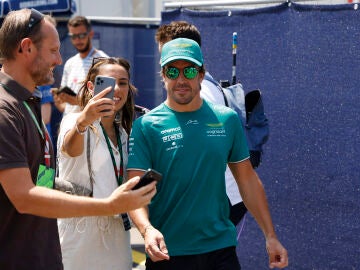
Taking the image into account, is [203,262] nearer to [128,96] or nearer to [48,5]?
[128,96]

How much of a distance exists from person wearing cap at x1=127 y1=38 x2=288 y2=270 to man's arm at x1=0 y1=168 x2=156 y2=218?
36.1 inches

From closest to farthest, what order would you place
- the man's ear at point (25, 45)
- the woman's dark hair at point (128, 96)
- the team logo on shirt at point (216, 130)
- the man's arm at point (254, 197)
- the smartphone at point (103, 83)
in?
the man's ear at point (25, 45), the smartphone at point (103, 83), the team logo on shirt at point (216, 130), the man's arm at point (254, 197), the woman's dark hair at point (128, 96)

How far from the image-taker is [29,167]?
9.32 ft

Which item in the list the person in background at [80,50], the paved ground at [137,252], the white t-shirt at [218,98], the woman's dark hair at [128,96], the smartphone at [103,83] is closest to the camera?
the smartphone at [103,83]

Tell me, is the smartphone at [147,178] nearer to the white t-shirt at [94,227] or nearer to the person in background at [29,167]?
the person in background at [29,167]

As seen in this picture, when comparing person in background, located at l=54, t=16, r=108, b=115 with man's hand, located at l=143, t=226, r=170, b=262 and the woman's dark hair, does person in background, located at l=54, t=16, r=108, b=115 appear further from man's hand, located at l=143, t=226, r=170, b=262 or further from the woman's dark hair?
man's hand, located at l=143, t=226, r=170, b=262

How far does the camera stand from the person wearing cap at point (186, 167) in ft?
11.9

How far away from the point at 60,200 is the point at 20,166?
0.20 m

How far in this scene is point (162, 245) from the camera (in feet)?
10.9

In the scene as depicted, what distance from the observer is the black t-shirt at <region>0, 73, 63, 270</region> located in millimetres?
2680

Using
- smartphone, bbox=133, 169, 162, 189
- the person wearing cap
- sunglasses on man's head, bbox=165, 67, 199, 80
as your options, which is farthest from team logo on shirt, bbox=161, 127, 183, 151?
smartphone, bbox=133, 169, 162, 189

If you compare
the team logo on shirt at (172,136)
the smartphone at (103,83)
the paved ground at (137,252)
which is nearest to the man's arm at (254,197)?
the team logo on shirt at (172,136)

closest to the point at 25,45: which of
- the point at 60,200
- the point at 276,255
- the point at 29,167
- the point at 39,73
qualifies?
the point at 39,73

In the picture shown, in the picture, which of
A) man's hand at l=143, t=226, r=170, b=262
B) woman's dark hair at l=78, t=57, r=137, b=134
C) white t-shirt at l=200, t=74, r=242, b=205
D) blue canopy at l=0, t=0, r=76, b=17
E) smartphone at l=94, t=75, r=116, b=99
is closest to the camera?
A: man's hand at l=143, t=226, r=170, b=262
